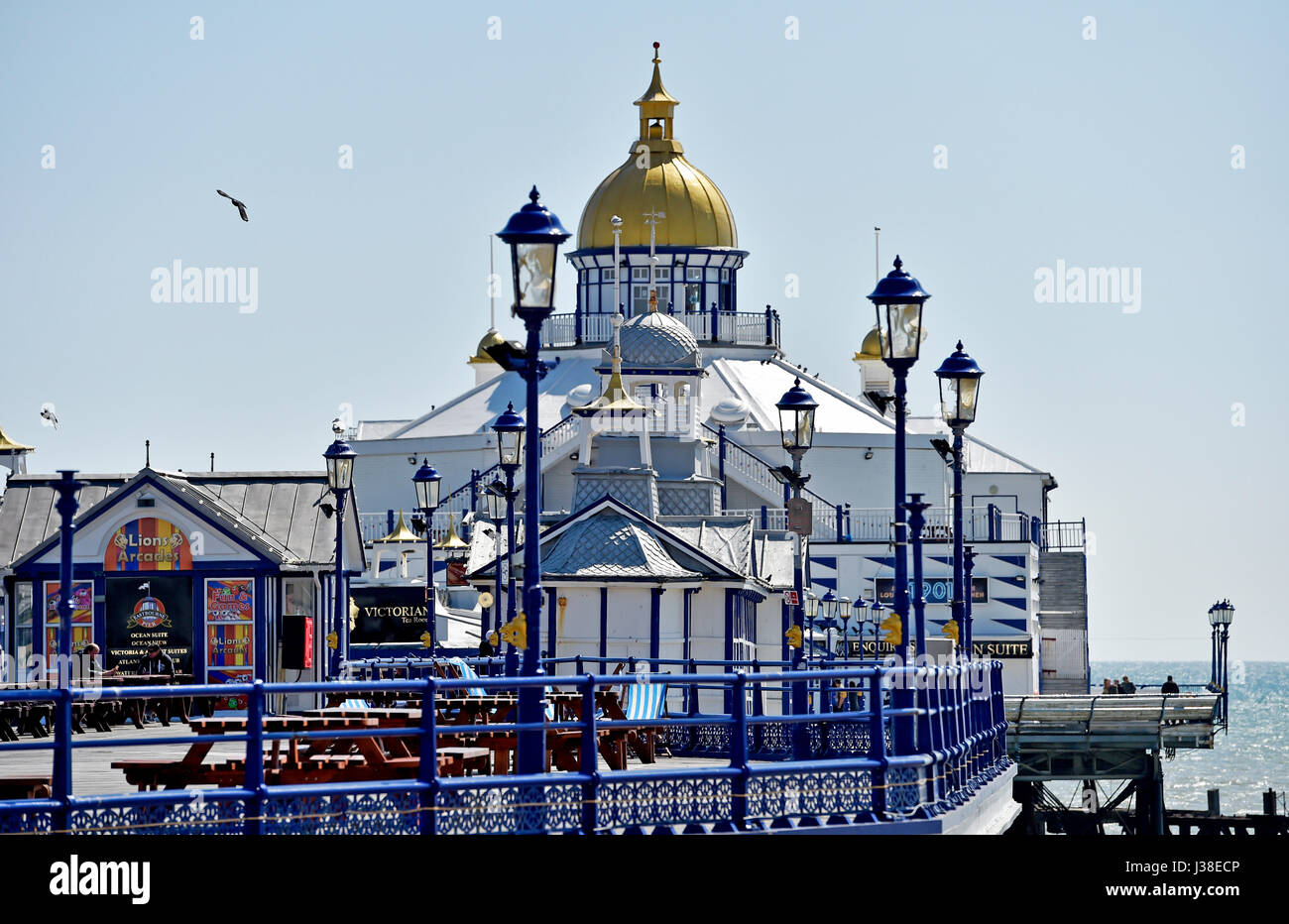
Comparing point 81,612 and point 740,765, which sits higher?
point 81,612

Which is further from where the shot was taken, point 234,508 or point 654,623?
point 654,623

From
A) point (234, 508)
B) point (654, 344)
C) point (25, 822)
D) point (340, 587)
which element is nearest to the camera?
point (25, 822)

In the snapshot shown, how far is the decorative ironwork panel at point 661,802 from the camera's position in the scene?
1727cm

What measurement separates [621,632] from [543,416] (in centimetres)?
3879

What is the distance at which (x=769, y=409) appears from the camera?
259 feet

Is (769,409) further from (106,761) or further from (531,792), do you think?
(531,792)

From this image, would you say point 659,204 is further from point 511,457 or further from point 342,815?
point 342,815

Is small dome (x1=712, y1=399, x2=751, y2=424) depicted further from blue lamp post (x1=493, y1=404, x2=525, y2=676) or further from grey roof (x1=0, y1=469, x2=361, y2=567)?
blue lamp post (x1=493, y1=404, x2=525, y2=676)

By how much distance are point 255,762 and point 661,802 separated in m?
2.88

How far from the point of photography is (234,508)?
37.0 metres

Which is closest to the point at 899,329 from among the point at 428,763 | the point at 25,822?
the point at 428,763

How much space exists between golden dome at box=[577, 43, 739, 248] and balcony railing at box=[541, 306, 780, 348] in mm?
2437
